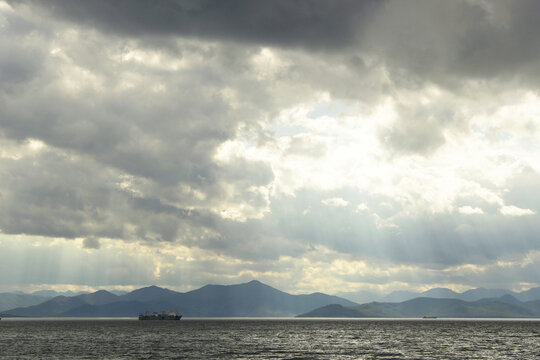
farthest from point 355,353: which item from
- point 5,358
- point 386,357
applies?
point 5,358

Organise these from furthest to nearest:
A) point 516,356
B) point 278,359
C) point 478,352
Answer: point 478,352 < point 516,356 < point 278,359

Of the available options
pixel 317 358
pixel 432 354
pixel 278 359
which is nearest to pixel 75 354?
pixel 278 359

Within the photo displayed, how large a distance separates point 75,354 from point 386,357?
84076mm

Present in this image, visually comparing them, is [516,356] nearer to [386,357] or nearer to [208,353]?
[386,357]

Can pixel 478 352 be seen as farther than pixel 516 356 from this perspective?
Yes

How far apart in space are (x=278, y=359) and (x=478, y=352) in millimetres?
62532

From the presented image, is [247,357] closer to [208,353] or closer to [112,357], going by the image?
[208,353]

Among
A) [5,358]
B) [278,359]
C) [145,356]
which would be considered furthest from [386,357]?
[5,358]

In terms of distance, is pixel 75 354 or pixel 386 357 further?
pixel 75 354

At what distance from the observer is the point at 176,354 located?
5384 inches

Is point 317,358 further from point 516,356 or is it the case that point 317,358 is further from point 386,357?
point 516,356

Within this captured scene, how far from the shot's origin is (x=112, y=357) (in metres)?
→ 127

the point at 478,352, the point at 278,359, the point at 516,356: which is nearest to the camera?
the point at 278,359

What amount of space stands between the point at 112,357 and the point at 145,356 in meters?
8.59
